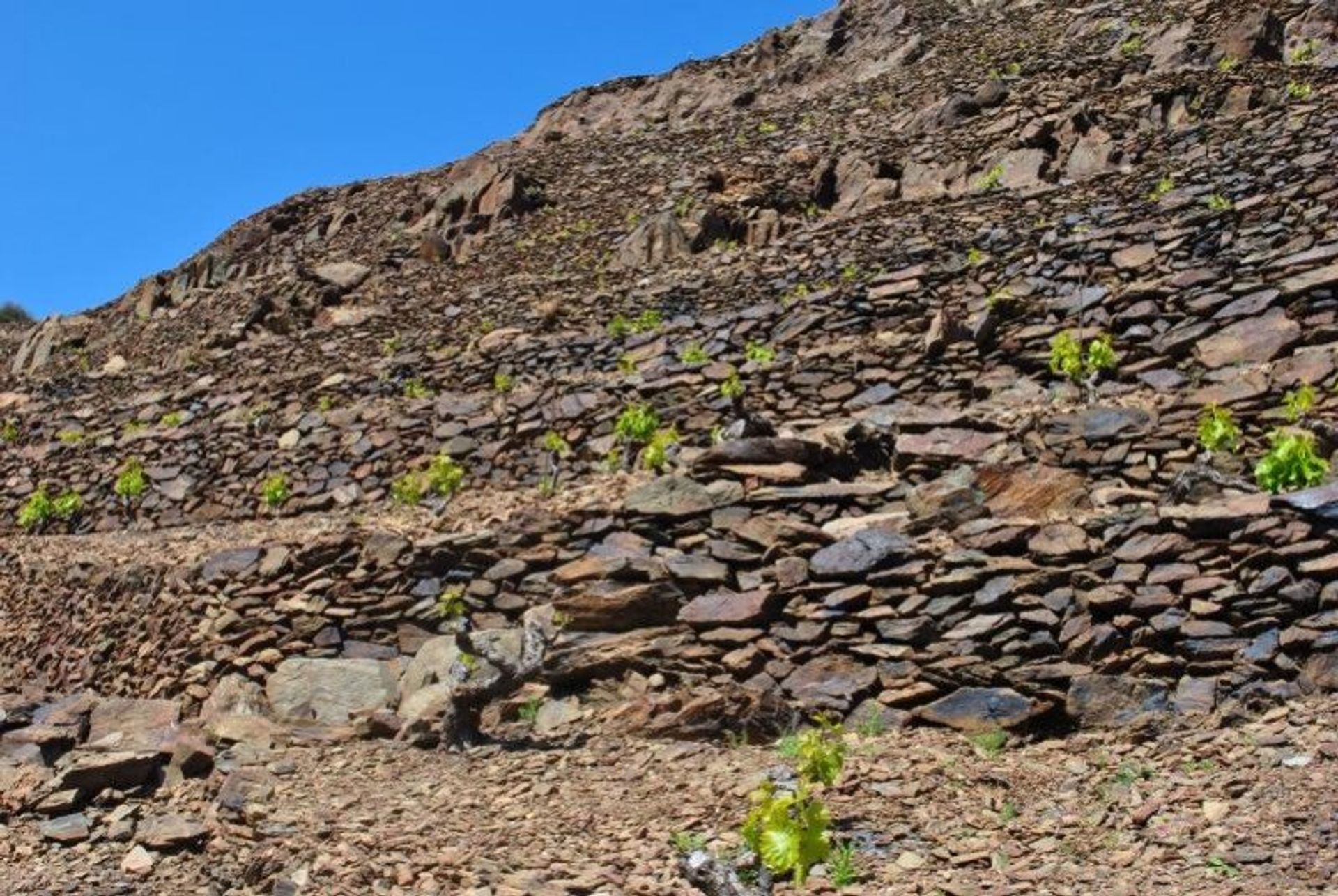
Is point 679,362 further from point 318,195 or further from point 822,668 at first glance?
point 318,195

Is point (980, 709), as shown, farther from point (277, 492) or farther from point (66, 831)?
point (277, 492)

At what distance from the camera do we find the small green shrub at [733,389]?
1730 centimetres

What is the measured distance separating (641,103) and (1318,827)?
110 ft

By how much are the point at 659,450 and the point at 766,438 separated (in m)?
1.95

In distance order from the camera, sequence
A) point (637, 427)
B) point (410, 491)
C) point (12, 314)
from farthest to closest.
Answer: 1. point (12, 314)
2. point (410, 491)
3. point (637, 427)

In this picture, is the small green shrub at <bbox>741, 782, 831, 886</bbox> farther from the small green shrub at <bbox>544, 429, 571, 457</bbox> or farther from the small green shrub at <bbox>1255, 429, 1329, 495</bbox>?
the small green shrub at <bbox>544, 429, 571, 457</bbox>

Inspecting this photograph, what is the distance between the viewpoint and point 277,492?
63.3 feet

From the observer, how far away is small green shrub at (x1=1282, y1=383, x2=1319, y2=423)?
12.8 metres

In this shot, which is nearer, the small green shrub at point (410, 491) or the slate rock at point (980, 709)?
the slate rock at point (980, 709)

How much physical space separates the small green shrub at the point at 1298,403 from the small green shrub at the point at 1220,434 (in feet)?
1.81

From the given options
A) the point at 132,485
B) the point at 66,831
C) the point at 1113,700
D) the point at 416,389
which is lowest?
the point at 1113,700

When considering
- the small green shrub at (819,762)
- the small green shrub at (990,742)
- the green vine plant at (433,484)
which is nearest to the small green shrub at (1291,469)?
the small green shrub at (990,742)

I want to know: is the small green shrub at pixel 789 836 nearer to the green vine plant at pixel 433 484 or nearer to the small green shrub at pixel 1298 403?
the small green shrub at pixel 1298 403

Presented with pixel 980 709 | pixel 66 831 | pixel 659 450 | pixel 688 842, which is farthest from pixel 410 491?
pixel 688 842
